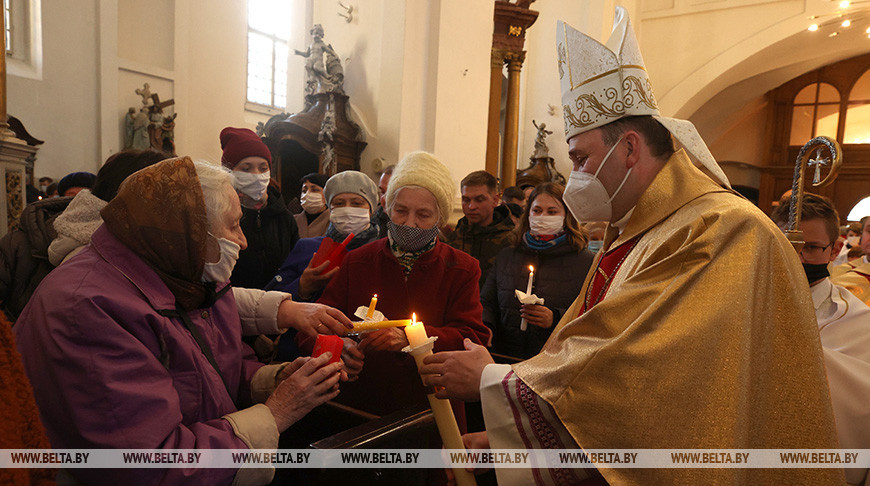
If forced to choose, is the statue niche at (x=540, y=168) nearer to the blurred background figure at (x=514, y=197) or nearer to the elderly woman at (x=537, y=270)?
the blurred background figure at (x=514, y=197)

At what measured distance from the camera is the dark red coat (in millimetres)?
2215

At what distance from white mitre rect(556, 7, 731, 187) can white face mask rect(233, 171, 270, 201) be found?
6.65 feet

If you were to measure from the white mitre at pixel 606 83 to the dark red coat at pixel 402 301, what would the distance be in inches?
31.4

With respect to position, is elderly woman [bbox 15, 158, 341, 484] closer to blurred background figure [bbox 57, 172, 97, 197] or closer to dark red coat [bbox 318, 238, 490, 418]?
dark red coat [bbox 318, 238, 490, 418]

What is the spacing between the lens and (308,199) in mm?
4512

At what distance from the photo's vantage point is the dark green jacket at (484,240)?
12.7 ft

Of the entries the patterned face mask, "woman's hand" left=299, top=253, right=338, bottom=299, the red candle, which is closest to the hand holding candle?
the red candle

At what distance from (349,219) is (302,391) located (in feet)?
5.93

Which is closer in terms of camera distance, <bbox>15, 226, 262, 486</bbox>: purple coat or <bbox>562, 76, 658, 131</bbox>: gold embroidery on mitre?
<bbox>15, 226, 262, 486</bbox>: purple coat

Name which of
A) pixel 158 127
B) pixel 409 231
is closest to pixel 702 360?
pixel 409 231

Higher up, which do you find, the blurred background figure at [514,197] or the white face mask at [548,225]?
the blurred background figure at [514,197]

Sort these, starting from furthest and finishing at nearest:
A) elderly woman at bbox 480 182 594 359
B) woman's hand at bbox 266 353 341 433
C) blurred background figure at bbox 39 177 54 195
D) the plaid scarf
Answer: blurred background figure at bbox 39 177 54 195 < elderly woman at bbox 480 182 594 359 < the plaid scarf < woman's hand at bbox 266 353 341 433

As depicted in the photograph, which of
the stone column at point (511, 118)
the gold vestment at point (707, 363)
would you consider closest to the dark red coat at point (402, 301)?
the gold vestment at point (707, 363)

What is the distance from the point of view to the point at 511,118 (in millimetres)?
9938
